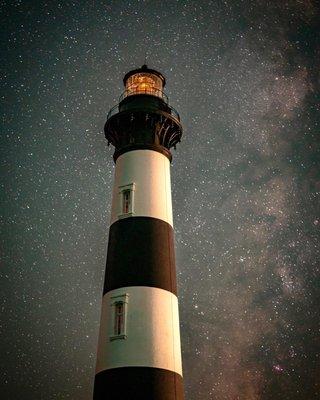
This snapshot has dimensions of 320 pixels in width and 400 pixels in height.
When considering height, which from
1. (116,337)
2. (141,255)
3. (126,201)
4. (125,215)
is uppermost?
(126,201)

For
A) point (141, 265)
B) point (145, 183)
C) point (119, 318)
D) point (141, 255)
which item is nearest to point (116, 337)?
point (119, 318)

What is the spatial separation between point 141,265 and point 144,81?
9.88m

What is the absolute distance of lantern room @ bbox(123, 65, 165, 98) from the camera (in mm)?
19922

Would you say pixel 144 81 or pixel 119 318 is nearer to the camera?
pixel 119 318

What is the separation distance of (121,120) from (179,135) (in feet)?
9.25

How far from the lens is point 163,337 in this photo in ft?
44.5

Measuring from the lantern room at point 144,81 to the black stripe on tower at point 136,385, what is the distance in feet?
40.9

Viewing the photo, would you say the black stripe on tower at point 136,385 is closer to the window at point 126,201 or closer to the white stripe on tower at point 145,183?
the white stripe on tower at point 145,183

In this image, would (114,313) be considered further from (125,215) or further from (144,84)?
(144,84)

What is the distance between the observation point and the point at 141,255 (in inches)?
587

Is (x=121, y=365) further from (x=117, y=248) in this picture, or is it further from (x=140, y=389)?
(x=117, y=248)

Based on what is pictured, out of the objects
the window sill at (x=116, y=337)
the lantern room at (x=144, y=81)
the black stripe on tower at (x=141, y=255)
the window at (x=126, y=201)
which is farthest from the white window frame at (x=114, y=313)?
the lantern room at (x=144, y=81)

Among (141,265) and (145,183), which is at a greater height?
(145,183)

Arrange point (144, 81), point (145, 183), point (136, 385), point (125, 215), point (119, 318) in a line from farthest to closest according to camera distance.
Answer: point (144, 81) < point (145, 183) < point (125, 215) < point (119, 318) < point (136, 385)
